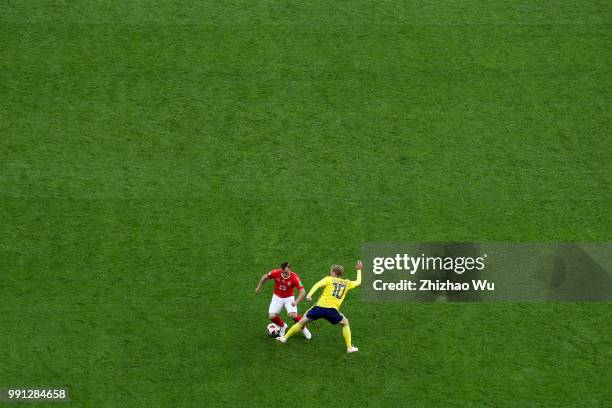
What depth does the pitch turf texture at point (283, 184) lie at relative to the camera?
15094mm

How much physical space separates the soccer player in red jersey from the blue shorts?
307 millimetres

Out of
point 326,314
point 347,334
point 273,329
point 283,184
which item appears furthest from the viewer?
point 283,184

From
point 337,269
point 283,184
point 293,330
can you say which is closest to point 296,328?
point 293,330

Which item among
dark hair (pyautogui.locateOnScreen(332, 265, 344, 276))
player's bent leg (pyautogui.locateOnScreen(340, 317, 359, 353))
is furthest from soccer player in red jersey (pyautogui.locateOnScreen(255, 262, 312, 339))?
player's bent leg (pyautogui.locateOnScreen(340, 317, 359, 353))

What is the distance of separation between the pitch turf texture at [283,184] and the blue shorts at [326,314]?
78 centimetres

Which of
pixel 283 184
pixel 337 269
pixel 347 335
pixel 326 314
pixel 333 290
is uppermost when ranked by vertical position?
pixel 283 184

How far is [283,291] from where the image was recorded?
15203 millimetres

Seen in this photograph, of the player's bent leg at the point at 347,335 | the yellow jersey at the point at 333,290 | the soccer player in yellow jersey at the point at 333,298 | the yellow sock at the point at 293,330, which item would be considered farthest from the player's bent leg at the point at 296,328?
the player's bent leg at the point at 347,335

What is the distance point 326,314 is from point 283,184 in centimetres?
418

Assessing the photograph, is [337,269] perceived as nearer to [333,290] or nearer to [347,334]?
[333,290]

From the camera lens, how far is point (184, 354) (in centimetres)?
1527

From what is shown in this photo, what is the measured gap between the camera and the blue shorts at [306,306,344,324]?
48.7ft

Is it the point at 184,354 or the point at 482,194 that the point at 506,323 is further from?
the point at 184,354

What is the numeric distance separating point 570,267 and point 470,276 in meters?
1.93
